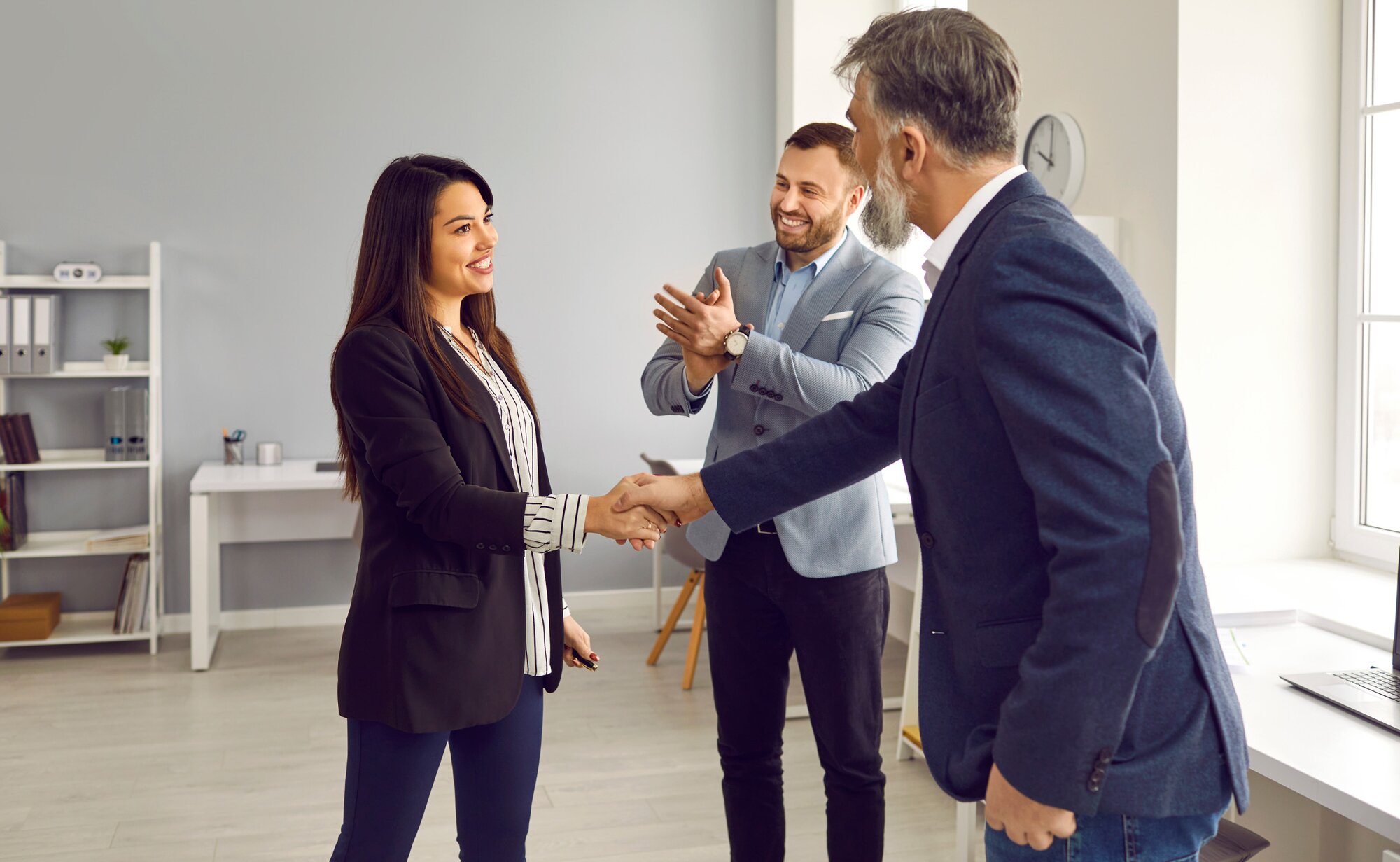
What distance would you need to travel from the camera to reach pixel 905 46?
121 cm

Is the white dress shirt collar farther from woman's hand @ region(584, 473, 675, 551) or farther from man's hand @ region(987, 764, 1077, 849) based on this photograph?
woman's hand @ region(584, 473, 675, 551)

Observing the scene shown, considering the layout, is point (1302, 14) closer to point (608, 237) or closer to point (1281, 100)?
point (1281, 100)

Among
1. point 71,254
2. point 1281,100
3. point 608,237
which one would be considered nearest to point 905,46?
point 1281,100

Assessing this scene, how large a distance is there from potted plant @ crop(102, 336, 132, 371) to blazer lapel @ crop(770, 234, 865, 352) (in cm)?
347

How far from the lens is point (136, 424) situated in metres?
4.54

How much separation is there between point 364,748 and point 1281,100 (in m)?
2.65

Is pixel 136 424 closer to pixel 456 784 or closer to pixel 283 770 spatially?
pixel 283 770

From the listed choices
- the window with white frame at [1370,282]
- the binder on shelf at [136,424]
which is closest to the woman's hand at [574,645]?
the window with white frame at [1370,282]

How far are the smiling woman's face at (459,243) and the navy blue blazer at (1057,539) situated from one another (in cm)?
85

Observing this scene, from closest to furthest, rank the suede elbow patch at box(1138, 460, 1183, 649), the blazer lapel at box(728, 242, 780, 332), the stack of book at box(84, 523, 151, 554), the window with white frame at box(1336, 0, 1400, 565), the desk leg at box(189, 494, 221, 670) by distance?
the suede elbow patch at box(1138, 460, 1183, 649) < the blazer lapel at box(728, 242, 780, 332) < the window with white frame at box(1336, 0, 1400, 565) < the desk leg at box(189, 494, 221, 670) < the stack of book at box(84, 523, 151, 554)

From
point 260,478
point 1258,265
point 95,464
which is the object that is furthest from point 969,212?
point 95,464

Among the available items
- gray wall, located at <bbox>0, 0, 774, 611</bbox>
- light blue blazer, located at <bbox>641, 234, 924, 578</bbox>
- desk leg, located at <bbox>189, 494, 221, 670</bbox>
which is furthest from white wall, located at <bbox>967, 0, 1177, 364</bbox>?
desk leg, located at <bbox>189, 494, 221, 670</bbox>

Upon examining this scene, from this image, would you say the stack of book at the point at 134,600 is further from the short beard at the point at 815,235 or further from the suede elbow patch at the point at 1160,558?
the suede elbow patch at the point at 1160,558

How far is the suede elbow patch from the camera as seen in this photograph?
0.96 metres
